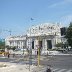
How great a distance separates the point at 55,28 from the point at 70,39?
8212 centimetres

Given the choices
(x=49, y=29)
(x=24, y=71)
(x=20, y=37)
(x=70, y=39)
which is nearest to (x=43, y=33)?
(x=49, y=29)

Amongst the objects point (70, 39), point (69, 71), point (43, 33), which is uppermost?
point (43, 33)

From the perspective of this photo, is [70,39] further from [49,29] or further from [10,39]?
[10,39]

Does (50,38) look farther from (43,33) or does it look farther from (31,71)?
(31,71)

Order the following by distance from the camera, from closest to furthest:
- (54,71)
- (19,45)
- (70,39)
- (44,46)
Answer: (54,71)
(70,39)
(44,46)
(19,45)

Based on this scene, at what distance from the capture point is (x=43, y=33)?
16475cm

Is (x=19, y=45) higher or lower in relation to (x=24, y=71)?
higher

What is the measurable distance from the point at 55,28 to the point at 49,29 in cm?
535

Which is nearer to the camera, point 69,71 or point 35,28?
point 69,71

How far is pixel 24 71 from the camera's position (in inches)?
1115

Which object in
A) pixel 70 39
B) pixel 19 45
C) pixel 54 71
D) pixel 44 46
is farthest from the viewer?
pixel 19 45

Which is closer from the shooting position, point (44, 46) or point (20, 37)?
point (44, 46)

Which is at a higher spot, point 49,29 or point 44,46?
point 49,29

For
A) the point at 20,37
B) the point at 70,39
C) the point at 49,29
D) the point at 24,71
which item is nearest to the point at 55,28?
the point at 49,29
